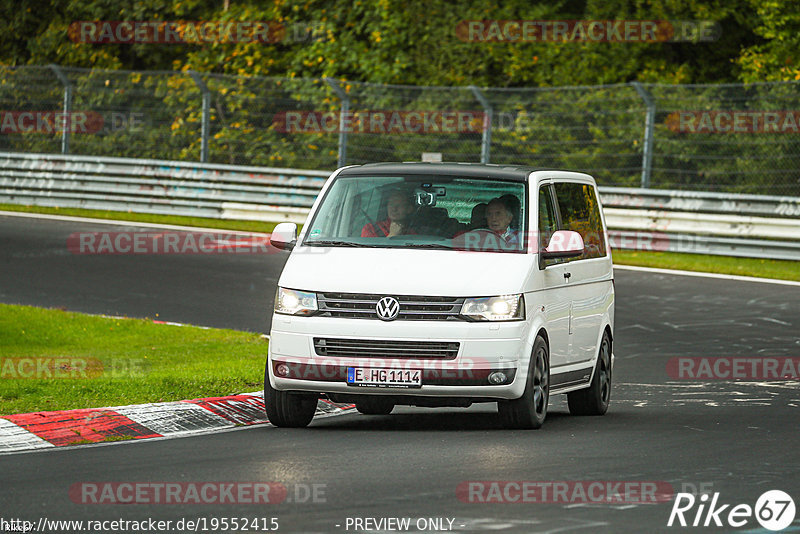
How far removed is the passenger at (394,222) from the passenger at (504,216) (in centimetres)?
56

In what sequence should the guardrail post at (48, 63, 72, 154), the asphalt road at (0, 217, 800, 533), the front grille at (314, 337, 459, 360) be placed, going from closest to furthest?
the asphalt road at (0, 217, 800, 533), the front grille at (314, 337, 459, 360), the guardrail post at (48, 63, 72, 154)

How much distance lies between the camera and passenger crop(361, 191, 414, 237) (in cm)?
1087

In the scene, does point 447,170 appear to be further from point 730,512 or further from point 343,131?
point 343,131

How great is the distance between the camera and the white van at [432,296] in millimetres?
10008

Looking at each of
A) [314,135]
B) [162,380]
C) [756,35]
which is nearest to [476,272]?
[162,380]

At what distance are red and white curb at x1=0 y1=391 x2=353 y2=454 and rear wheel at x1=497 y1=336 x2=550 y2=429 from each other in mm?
1841

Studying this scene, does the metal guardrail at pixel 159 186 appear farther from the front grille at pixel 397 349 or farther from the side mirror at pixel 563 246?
the front grille at pixel 397 349

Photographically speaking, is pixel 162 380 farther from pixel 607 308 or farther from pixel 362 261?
pixel 607 308

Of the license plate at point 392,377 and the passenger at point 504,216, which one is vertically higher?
the passenger at point 504,216
